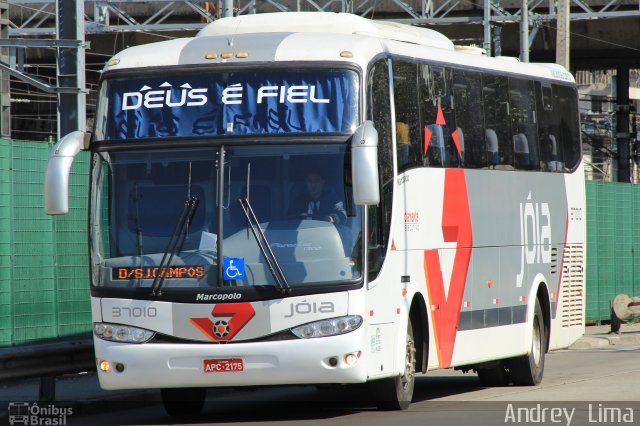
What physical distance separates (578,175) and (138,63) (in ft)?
25.8

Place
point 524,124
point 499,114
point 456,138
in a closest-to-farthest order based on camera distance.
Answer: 1. point 456,138
2. point 499,114
3. point 524,124

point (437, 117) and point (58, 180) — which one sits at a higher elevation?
point (437, 117)

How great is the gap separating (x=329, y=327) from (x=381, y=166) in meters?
1.66

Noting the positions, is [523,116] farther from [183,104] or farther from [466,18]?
[466,18]

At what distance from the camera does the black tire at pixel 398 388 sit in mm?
13102

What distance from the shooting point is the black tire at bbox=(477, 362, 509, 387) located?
16.9 metres

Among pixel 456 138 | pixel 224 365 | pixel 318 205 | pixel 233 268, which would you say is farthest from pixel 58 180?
pixel 456 138

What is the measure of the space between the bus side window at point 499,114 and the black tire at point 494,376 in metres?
2.50

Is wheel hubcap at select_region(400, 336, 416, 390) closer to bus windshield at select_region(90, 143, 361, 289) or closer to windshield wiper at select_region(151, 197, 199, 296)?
bus windshield at select_region(90, 143, 361, 289)

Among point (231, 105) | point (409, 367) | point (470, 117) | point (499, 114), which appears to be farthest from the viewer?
point (499, 114)

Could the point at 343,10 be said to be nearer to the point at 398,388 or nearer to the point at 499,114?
the point at 499,114

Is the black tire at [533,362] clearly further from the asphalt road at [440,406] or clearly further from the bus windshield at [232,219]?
the bus windshield at [232,219]

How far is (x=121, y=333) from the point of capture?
12.2 meters

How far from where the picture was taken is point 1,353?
1287cm
